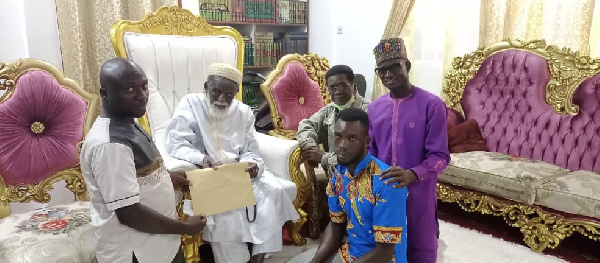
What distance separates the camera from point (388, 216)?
1.27 metres

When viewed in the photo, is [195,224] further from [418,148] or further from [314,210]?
[314,210]

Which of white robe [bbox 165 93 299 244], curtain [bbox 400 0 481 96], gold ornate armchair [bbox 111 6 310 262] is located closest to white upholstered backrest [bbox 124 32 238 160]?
gold ornate armchair [bbox 111 6 310 262]

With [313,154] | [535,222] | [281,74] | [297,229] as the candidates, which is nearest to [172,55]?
[281,74]

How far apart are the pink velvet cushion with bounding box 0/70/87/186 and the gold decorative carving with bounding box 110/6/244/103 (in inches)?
18.5

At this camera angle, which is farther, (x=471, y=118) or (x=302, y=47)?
(x=302, y=47)

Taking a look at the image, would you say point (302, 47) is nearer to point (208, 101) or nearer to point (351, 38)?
point (351, 38)

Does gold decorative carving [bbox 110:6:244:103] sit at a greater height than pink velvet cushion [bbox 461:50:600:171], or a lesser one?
greater

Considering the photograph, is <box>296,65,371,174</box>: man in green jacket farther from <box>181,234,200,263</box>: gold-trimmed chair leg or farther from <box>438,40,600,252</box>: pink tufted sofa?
<box>438,40,600,252</box>: pink tufted sofa

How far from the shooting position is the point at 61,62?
2.92 metres

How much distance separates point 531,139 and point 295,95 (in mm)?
1665

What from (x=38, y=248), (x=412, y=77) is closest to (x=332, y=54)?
(x=412, y=77)

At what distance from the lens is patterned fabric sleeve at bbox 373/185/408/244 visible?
1.27 metres

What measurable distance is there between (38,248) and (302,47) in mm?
3756

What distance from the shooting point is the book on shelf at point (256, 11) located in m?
4.03
